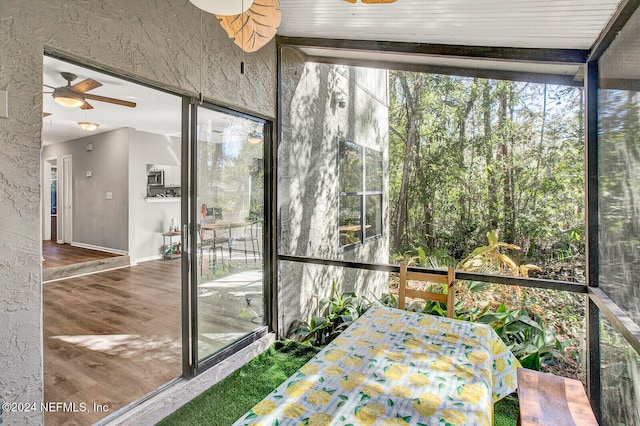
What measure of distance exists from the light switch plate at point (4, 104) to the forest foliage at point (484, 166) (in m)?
4.84

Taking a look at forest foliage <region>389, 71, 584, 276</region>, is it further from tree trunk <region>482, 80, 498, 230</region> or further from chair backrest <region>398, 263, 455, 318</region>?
chair backrest <region>398, 263, 455, 318</region>

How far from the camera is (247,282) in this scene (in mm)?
3320

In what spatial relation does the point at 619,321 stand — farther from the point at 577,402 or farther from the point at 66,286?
the point at 66,286

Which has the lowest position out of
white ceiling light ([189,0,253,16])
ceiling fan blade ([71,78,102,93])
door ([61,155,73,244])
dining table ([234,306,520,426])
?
dining table ([234,306,520,426])

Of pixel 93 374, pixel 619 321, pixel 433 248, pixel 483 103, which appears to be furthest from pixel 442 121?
pixel 93 374

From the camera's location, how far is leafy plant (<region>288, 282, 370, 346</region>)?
345cm

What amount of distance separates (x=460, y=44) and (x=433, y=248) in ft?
10.2

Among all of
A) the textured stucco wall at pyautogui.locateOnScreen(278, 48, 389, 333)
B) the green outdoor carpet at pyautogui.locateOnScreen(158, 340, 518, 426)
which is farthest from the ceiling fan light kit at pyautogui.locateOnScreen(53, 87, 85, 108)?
the green outdoor carpet at pyautogui.locateOnScreen(158, 340, 518, 426)

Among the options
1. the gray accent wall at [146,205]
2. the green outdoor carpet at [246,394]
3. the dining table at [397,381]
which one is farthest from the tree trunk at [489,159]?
the gray accent wall at [146,205]

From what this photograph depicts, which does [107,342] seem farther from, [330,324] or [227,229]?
[330,324]

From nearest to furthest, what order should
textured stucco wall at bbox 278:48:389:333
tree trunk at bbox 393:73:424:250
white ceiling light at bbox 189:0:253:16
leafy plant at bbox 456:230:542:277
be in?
white ceiling light at bbox 189:0:253:16
textured stucco wall at bbox 278:48:389:333
leafy plant at bbox 456:230:542:277
tree trunk at bbox 393:73:424:250

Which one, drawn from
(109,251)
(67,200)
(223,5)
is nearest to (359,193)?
(223,5)

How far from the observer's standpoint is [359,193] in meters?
5.39

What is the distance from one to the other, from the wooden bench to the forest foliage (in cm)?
284
